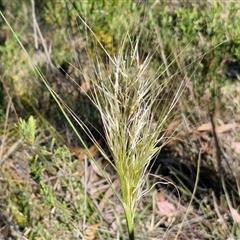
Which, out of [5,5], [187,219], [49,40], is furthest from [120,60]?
[5,5]

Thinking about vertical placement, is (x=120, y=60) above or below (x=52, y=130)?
→ above

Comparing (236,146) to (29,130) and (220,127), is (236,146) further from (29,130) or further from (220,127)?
(29,130)

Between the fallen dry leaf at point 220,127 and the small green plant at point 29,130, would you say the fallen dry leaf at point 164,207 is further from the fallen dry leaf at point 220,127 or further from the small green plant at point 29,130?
the small green plant at point 29,130

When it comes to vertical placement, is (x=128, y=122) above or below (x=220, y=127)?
above

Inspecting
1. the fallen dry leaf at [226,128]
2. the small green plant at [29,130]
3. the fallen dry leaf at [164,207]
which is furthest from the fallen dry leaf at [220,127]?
the small green plant at [29,130]

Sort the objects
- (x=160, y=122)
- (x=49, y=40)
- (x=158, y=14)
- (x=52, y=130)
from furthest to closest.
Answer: (x=49, y=40)
(x=158, y=14)
(x=52, y=130)
(x=160, y=122)

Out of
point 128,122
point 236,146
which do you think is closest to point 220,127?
point 236,146

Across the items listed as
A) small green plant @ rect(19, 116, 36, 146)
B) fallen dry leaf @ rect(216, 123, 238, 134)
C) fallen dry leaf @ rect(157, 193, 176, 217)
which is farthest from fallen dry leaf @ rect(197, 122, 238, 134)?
small green plant @ rect(19, 116, 36, 146)

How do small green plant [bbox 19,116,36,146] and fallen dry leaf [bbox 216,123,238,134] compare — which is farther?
fallen dry leaf [bbox 216,123,238,134]

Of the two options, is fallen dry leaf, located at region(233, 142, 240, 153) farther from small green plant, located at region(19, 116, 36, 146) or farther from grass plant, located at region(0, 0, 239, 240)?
small green plant, located at region(19, 116, 36, 146)

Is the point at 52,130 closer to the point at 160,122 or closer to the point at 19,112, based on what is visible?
the point at 19,112

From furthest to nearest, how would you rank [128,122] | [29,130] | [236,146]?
1. [236,146]
2. [29,130]
3. [128,122]
